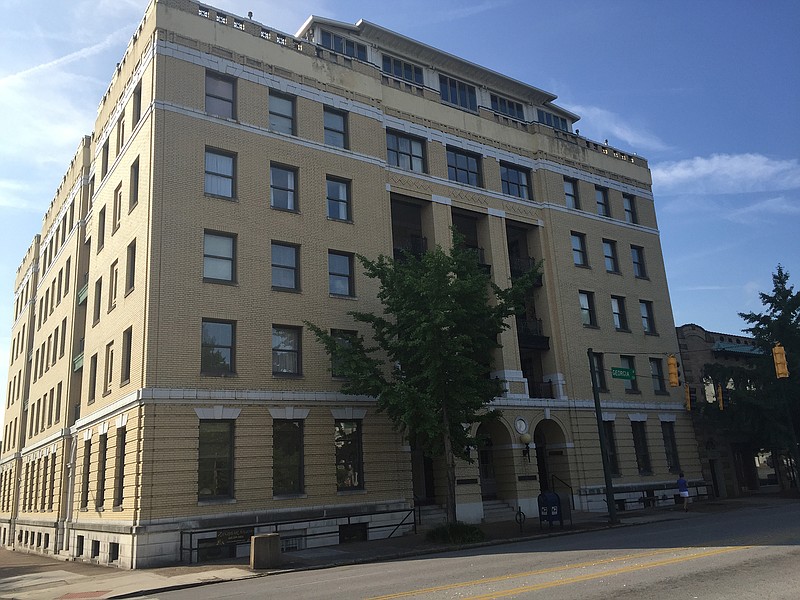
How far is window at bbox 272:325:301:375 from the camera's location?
82.9ft

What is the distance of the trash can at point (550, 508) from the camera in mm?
24641

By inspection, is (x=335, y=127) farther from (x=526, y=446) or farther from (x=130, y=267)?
(x=526, y=446)

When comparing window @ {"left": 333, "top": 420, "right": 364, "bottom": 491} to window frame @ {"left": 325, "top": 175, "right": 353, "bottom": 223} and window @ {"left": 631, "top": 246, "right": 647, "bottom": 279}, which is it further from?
window @ {"left": 631, "top": 246, "right": 647, "bottom": 279}

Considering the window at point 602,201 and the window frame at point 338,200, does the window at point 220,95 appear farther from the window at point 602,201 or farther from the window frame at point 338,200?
the window at point 602,201

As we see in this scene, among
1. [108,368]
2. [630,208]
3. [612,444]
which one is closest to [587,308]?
[612,444]

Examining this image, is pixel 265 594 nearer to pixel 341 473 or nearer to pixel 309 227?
pixel 341 473

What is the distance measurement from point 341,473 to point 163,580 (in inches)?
348

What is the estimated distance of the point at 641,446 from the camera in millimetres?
36281

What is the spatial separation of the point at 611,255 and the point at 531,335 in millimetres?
8502

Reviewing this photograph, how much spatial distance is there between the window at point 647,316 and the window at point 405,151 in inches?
623

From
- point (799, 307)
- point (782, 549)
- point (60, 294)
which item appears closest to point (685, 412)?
point (799, 307)

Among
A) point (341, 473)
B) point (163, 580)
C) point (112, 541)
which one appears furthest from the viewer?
point (341, 473)

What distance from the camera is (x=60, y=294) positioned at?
40188 millimetres

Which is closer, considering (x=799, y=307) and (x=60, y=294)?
(x=799, y=307)
